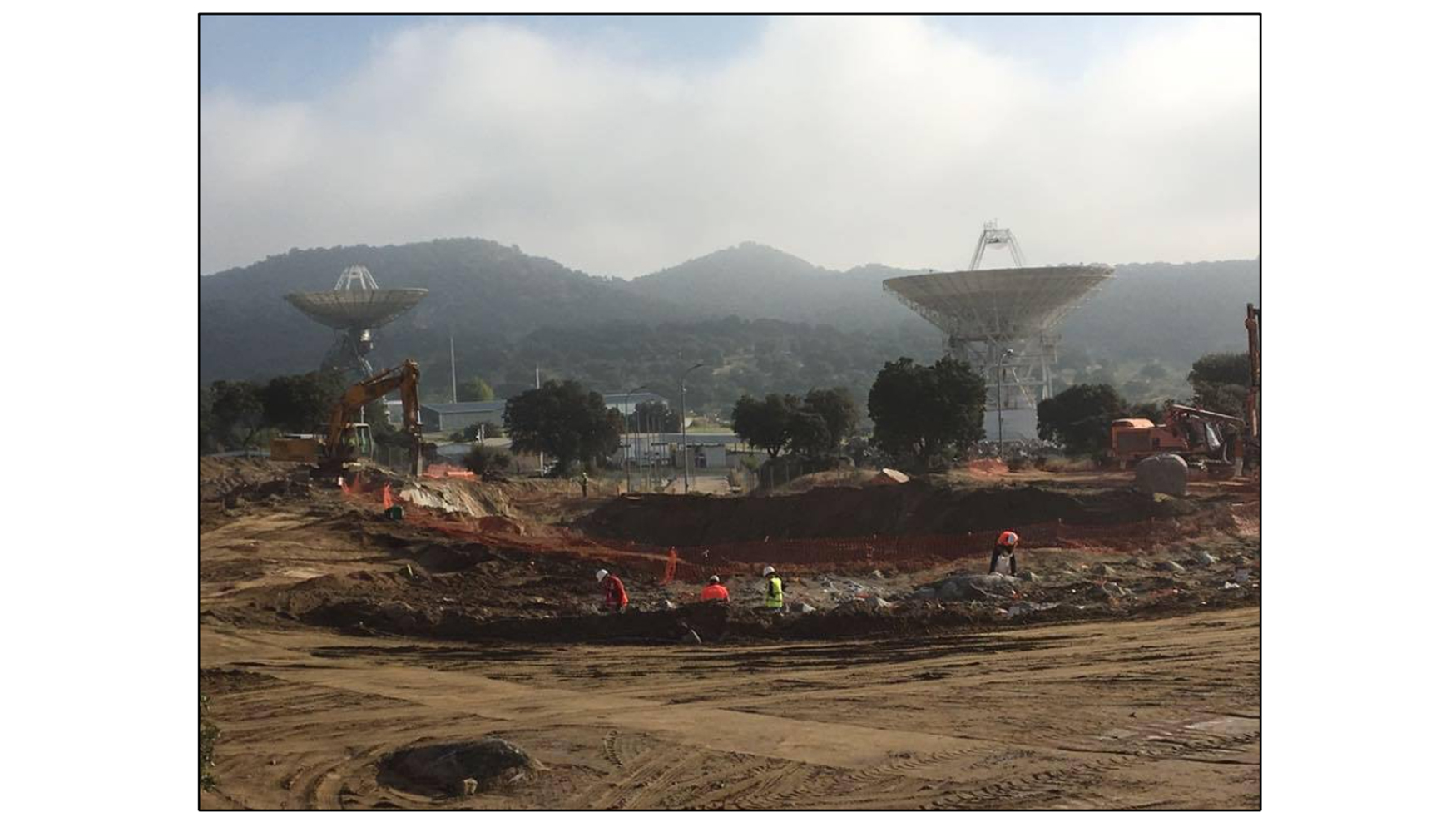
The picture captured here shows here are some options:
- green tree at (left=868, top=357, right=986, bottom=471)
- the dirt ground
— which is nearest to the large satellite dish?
green tree at (left=868, top=357, right=986, bottom=471)

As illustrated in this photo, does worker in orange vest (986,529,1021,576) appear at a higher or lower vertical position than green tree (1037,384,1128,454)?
lower

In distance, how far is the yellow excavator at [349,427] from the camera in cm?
3328

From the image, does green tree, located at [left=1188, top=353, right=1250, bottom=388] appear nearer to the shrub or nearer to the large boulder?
the large boulder

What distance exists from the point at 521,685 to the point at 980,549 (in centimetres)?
1142

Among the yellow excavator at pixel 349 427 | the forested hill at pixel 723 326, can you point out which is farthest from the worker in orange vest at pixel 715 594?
the forested hill at pixel 723 326

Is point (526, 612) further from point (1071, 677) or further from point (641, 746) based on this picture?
point (1071, 677)

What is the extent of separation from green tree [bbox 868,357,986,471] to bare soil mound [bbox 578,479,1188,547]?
10.1 meters

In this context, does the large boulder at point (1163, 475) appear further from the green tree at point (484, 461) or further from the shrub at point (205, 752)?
the green tree at point (484, 461)

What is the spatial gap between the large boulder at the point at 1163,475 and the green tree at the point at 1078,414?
65.9ft

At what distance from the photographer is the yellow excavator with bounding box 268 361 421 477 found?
109 ft

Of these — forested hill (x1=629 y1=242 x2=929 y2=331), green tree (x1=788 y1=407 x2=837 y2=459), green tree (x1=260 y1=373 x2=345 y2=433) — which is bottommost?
green tree (x1=788 y1=407 x2=837 y2=459)

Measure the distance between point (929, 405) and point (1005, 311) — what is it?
29.7ft

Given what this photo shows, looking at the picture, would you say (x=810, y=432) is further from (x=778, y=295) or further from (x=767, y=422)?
(x=778, y=295)

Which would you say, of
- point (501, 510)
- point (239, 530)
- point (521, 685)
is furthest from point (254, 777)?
point (501, 510)
